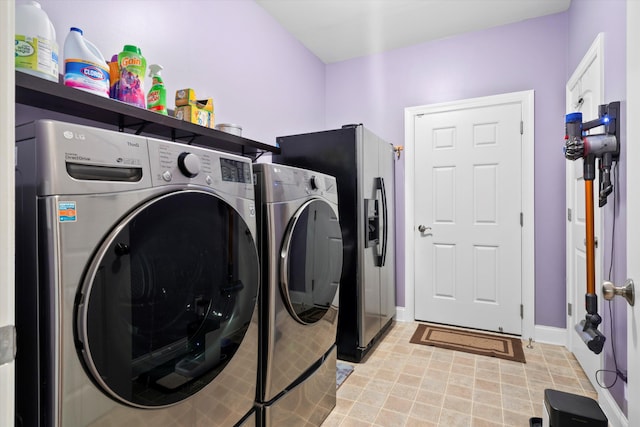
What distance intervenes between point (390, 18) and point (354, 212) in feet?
5.75

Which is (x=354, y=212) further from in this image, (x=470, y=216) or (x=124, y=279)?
(x=124, y=279)

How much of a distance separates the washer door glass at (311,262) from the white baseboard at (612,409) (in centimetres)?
148

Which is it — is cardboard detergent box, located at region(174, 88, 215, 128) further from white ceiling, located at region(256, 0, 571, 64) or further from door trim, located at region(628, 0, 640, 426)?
door trim, located at region(628, 0, 640, 426)

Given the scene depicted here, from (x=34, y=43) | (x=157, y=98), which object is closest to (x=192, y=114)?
(x=157, y=98)

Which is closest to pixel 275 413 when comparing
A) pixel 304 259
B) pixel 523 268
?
pixel 304 259

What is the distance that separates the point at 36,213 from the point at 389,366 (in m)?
2.29

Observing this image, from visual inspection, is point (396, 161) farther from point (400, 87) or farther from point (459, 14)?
point (459, 14)

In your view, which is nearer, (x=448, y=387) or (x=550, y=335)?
(x=448, y=387)

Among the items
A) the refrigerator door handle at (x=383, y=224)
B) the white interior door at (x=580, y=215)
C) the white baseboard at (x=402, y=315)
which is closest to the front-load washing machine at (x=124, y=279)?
the refrigerator door handle at (x=383, y=224)

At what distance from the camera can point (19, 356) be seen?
2.45 feet

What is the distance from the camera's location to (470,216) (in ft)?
10.2

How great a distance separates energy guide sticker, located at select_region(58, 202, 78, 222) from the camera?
27.4 inches

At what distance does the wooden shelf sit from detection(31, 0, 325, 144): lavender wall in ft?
0.87

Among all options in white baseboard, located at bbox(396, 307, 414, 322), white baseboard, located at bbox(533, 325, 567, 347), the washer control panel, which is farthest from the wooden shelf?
white baseboard, located at bbox(533, 325, 567, 347)
